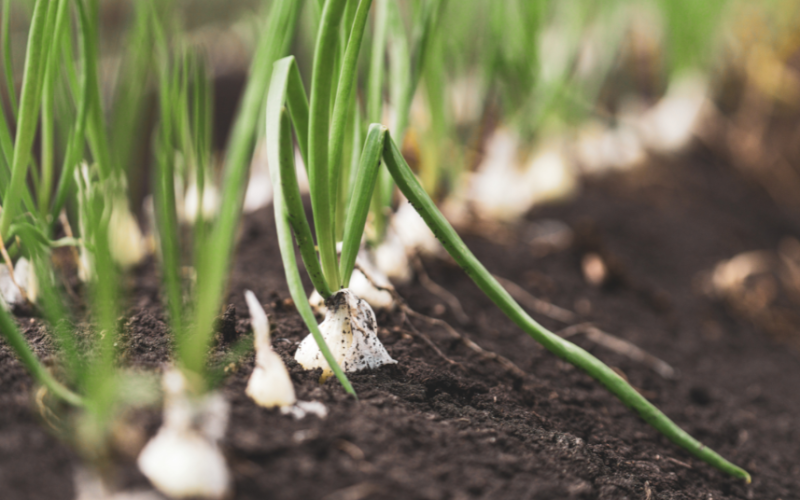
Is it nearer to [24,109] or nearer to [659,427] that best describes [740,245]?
[659,427]

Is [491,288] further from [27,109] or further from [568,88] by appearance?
[568,88]

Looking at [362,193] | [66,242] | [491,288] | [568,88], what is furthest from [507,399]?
[568,88]

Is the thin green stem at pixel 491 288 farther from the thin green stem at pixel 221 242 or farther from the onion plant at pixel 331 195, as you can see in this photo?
the thin green stem at pixel 221 242

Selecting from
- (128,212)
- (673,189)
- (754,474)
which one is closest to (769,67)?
(673,189)

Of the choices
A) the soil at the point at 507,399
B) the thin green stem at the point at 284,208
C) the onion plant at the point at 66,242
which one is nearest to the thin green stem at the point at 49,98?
the onion plant at the point at 66,242

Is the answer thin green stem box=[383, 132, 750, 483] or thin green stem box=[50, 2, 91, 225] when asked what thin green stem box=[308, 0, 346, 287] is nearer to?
thin green stem box=[383, 132, 750, 483]

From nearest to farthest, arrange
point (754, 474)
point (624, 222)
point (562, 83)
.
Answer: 1. point (754, 474)
2. point (562, 83)
3. point (624, 222)

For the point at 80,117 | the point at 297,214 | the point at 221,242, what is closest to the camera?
the point at 221,242
